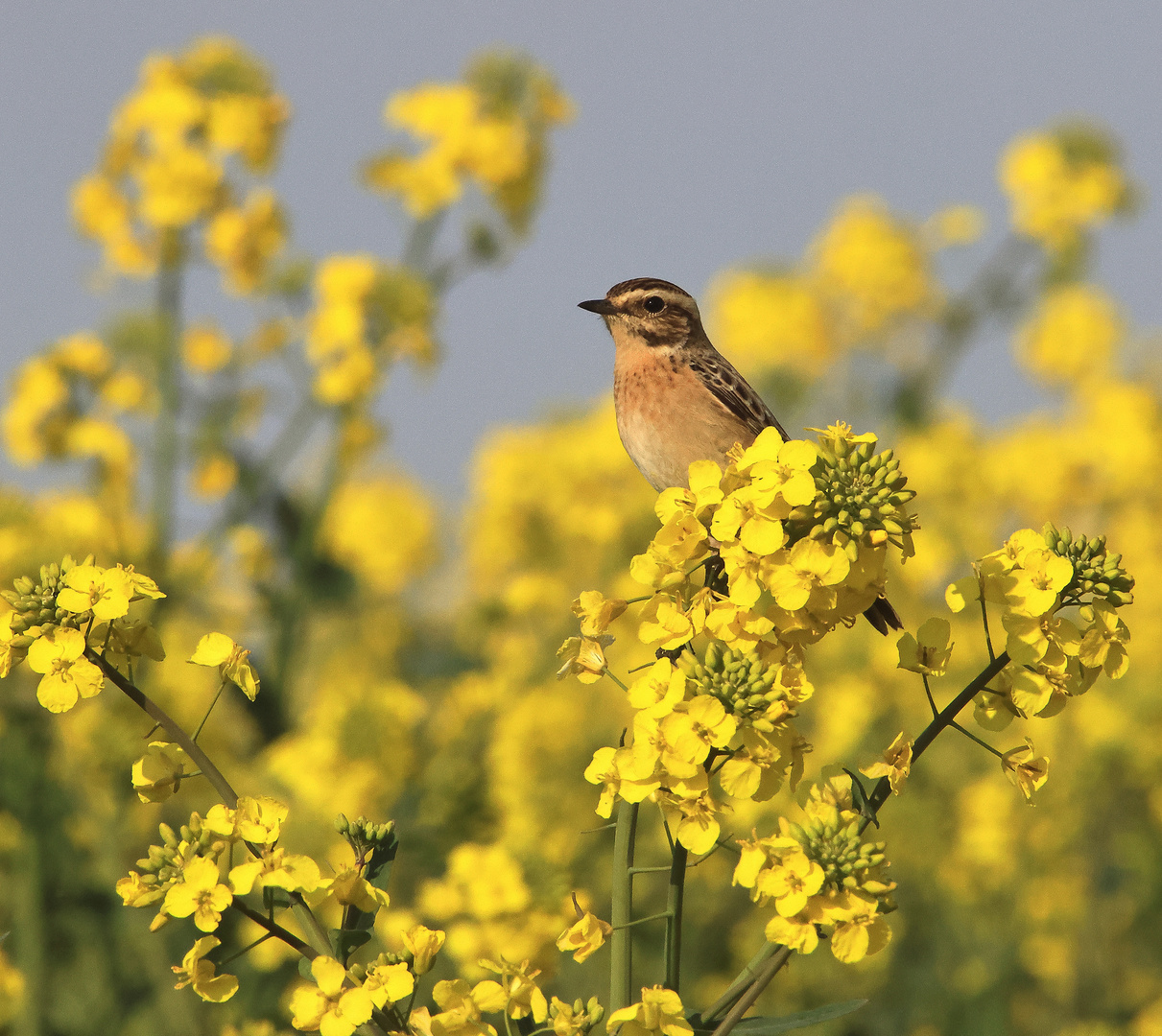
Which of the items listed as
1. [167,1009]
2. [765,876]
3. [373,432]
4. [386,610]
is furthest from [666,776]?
[386,610]

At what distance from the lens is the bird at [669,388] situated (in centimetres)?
474

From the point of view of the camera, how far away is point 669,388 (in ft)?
16.3

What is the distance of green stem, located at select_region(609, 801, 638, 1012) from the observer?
7.45ft

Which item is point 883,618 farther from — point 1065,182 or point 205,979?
point 1065,182

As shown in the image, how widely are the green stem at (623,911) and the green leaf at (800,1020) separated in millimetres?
204

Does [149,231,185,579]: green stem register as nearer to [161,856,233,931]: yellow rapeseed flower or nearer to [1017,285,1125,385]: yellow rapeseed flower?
[161,856,233,931]: yellow rapeseed flower

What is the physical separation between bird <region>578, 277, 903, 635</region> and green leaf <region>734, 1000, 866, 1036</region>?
246cm

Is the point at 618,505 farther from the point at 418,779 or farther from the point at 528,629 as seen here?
the point at 418,779

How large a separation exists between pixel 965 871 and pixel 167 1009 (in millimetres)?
3962

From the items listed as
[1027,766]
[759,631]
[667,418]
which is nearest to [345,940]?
[759,631]

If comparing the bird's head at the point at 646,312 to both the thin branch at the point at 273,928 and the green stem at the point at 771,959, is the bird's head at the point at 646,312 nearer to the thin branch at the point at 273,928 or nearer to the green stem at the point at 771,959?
the green stem at the point at 771,959

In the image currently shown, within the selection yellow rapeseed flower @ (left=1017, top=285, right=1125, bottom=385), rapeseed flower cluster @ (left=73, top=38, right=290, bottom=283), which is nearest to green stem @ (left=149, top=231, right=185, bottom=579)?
rapeseed flower cluster @ (left=73, top=38, right=290, bottom=283)

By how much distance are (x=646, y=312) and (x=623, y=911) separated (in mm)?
3323

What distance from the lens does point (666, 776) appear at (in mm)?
2203
